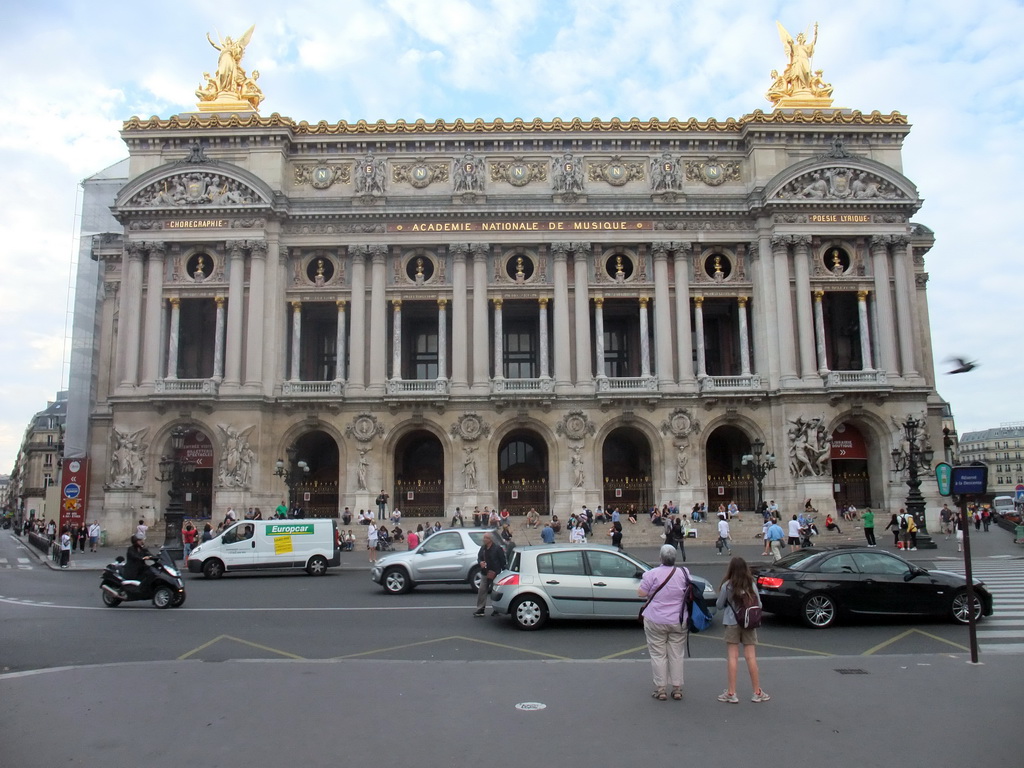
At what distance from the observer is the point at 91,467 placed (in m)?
47.2

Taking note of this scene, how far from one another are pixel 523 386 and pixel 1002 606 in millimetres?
28962

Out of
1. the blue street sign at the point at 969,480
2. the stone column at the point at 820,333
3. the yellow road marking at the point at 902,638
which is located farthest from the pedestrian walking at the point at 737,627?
the stone column at the point at 820,333

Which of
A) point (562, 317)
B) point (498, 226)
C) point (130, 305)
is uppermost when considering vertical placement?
point (498, 226)

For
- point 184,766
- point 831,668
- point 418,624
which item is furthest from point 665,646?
point 418,624

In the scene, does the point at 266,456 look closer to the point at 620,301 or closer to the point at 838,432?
the point at 620,301

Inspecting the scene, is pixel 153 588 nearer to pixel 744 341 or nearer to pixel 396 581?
pixel 396 581

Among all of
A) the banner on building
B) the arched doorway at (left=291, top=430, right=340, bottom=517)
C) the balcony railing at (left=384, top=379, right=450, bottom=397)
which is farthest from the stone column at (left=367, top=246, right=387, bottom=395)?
the banner on building

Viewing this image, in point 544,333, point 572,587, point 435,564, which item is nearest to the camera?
point 572,587

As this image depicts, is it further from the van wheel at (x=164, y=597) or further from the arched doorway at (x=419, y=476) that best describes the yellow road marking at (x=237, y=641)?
the arched doorway at (x=419, y=476)

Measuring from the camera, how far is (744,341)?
148ft

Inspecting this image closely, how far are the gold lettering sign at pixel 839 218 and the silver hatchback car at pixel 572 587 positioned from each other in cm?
3470

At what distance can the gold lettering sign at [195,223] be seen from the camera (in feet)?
146

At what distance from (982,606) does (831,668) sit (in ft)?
19.2

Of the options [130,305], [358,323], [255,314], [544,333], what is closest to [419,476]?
[358,323]
